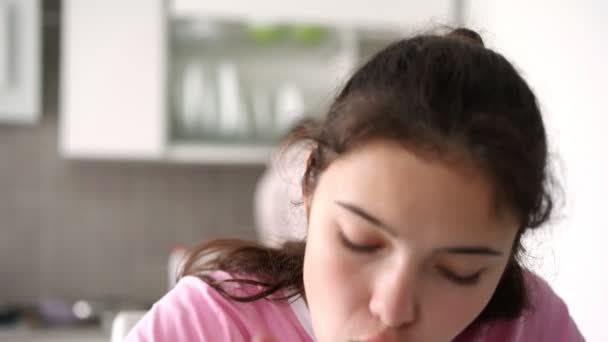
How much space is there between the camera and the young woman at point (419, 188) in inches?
19.4

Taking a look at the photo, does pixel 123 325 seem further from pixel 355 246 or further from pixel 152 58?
pixel 152 58

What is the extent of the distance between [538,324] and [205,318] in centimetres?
37

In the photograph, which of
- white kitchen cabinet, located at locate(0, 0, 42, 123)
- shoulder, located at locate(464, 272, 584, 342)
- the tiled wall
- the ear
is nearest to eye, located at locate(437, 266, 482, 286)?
the ear

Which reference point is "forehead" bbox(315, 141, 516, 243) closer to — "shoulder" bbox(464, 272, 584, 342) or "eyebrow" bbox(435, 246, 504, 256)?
"eyebrow" bbox(435, 246, 504, 256)

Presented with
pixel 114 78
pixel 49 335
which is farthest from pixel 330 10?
pixel 49 335

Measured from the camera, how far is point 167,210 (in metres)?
2.11

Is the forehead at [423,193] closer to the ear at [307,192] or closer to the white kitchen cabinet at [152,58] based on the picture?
the ear at [307,192]

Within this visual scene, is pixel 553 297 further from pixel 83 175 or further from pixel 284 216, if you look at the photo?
pixel 83 175

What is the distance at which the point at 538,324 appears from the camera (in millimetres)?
777

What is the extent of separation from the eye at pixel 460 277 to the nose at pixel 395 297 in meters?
0.03

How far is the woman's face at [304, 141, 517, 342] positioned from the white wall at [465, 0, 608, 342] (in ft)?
1.60

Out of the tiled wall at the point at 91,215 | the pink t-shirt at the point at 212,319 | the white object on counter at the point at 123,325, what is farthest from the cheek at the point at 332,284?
the tiled wall at the point at 91,215

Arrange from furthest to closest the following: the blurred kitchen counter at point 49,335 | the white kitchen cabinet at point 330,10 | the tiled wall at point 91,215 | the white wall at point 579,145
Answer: the tiled wall at point 91,215 → the white kitchen cabinet at point 330,10 → the blurred kitchen counter at point 49,335 → the white wall at point 579,145

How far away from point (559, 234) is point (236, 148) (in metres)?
0.94
